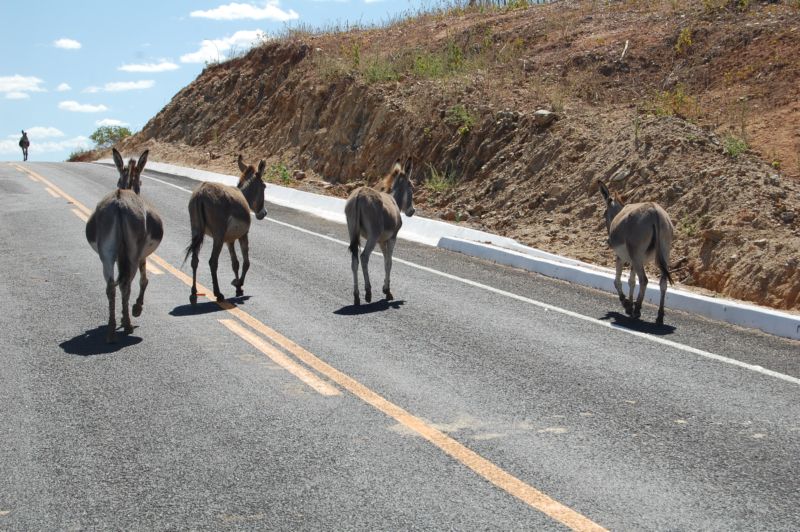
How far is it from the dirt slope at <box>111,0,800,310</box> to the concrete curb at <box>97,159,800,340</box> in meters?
1.18

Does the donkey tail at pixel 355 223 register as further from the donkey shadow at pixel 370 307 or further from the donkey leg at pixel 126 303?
the donkey leg at pixel 126 303

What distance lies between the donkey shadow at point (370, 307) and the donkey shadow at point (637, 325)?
9.07 feet

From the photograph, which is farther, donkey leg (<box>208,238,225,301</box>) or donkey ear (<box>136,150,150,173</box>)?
donkey leg (<box>208,238,225,301</box>)

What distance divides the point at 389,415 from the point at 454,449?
943 millimetres

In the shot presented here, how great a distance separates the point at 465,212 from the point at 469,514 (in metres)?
16.6

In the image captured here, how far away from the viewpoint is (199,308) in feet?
38.7

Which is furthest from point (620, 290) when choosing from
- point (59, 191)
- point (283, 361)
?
point (59, 191)

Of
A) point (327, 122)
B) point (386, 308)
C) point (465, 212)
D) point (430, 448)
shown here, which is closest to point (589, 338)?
point (386, 308)

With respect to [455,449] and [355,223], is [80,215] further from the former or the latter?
[455,449]

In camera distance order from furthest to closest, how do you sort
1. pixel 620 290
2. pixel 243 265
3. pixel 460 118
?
pixel 460 118 → pixel 243 265 → pixel 620 290

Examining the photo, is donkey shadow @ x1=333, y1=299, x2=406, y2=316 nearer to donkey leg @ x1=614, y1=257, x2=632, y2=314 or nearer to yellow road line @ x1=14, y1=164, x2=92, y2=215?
donkey leg @ x1=614, y1=257, x2=632, y2=314

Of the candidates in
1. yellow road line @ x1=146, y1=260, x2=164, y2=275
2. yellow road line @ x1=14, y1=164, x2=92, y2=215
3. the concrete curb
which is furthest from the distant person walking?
yellow road line @ x1=146, y1=260, x2=164, y2=275

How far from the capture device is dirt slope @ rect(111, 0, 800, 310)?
15852mm

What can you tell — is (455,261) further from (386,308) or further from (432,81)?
(432,81)
